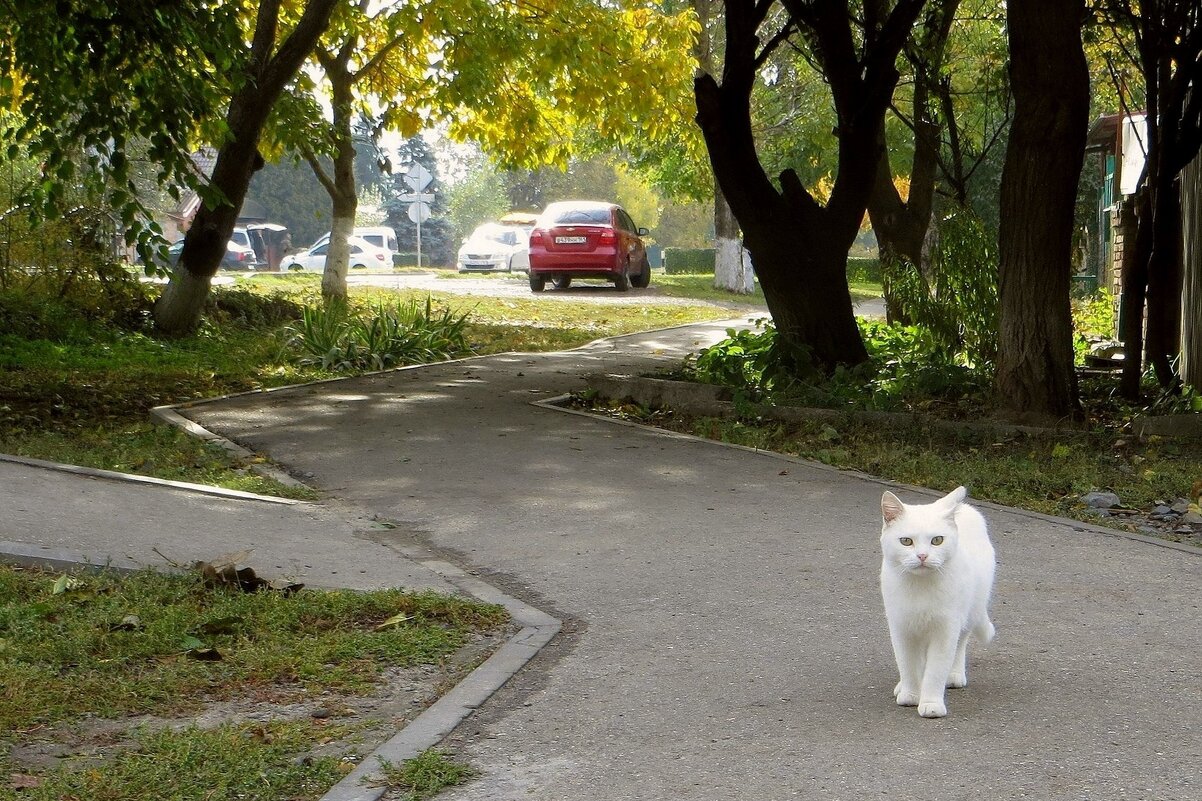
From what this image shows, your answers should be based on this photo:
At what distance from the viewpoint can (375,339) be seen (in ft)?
54.4

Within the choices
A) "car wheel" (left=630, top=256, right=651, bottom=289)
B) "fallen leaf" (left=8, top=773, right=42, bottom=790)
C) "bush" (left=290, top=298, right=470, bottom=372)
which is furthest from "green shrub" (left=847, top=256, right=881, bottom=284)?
"fallen leaf" (left=8, top=773, right=42, bottom=790)

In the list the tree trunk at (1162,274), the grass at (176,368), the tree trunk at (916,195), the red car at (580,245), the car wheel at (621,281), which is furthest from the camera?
the car wheel at (621,281)

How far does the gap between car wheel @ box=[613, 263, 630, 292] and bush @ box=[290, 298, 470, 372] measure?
1265cm

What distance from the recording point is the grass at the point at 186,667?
4.09 m

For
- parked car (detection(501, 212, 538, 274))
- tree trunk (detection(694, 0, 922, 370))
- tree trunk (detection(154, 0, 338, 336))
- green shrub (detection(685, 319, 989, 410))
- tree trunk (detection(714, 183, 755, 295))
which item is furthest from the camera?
parked car (detection(501, 212, 538, 274))

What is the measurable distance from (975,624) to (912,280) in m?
9.07

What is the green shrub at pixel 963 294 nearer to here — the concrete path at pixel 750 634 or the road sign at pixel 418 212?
the concrete path at pixel 750 634

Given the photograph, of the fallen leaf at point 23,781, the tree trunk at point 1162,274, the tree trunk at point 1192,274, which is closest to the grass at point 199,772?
the fallen leaf at point 23,781

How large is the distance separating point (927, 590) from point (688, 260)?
57232 millimetres

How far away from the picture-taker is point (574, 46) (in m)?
20.5

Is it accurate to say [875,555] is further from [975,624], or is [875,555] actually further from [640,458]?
[640,458]

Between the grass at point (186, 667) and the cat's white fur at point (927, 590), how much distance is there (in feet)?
5.99

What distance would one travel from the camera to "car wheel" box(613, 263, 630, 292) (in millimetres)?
30672

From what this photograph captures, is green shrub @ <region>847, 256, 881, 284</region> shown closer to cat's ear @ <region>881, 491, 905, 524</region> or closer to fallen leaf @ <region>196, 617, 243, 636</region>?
fallen leaf @ <region>196, 617, 243, 636</region>
